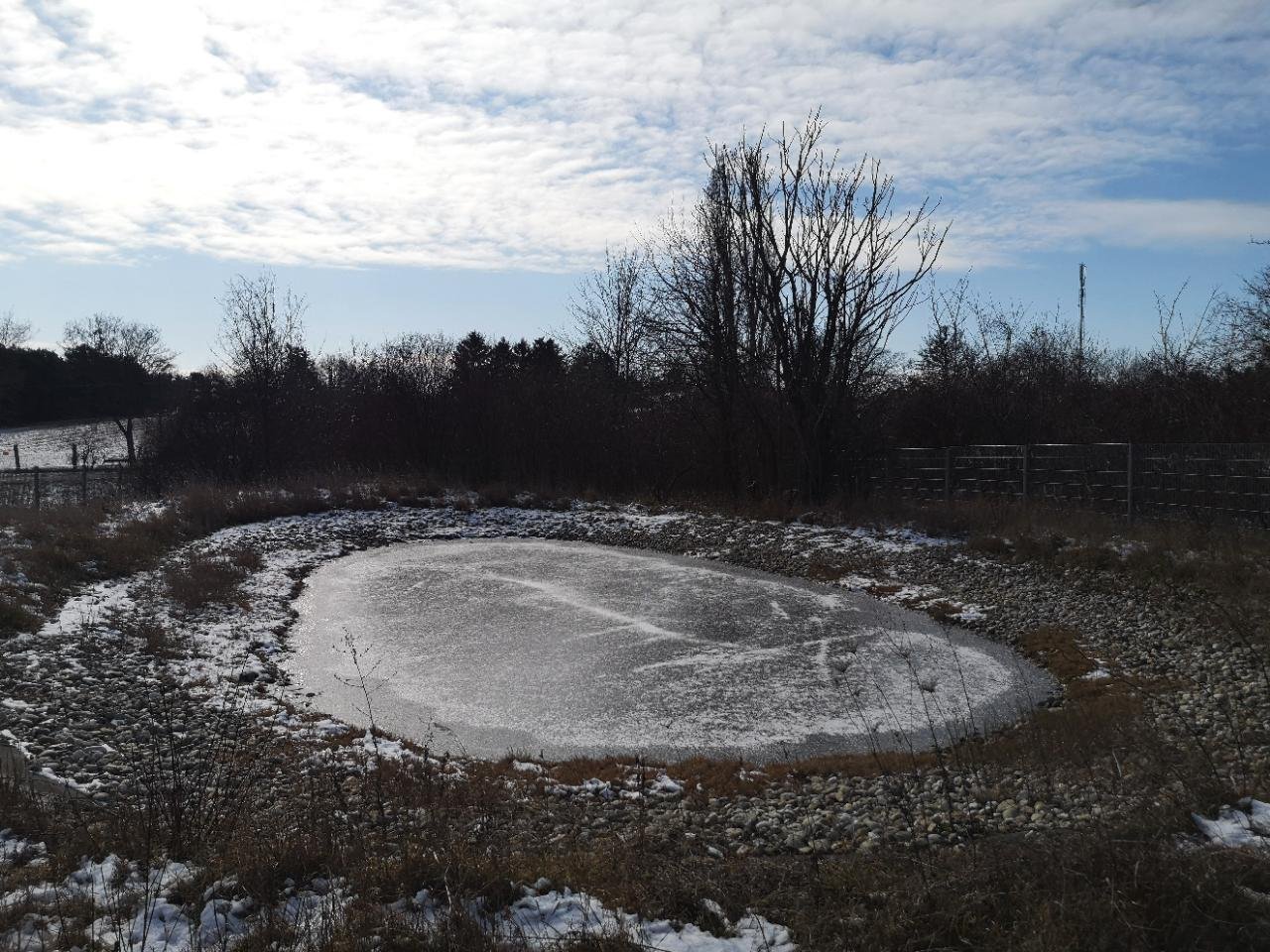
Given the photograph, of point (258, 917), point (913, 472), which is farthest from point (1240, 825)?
point (913, 472)

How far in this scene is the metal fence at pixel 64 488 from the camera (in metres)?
22.7

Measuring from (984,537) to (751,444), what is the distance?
435 inches

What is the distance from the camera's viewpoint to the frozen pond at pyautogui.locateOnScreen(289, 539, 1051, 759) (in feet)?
28.1

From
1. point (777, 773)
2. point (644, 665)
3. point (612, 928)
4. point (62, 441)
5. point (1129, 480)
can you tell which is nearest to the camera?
point (612, 928)

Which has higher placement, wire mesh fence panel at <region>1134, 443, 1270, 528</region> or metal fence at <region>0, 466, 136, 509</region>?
wire mesh fence panel at <region>1134, 443, 1270, 528</region>

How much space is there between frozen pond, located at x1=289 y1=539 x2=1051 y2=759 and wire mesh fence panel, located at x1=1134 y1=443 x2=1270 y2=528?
4.86m

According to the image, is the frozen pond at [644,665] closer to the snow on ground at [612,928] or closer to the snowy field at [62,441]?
the snow on ground at [612,928]

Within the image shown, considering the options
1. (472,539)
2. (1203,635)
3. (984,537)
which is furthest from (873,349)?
(1203,635)

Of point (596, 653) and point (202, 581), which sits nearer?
point (596, 653)

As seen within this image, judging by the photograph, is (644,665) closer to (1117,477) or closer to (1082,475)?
(1117,477)

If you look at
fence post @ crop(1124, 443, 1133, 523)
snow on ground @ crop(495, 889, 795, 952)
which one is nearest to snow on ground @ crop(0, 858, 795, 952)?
snow on ground @ crop(495, 889, 795, 952)

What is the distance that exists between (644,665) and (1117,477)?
9.86 metres

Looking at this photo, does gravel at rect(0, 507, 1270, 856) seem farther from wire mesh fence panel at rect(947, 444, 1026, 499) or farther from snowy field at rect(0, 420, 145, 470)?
snowy field at rect(0, 420, 145, 470)

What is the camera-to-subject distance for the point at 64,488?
85.2ft
